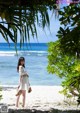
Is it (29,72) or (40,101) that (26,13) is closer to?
(40,101)

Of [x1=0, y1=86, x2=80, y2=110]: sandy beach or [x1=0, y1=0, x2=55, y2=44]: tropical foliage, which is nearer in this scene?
[x1=0, y1=0, x2=55, y2=44]: tropical foliage

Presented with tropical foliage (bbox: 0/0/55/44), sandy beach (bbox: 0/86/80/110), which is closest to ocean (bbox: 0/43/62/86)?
tropical foliage (bbox: 0/0/55/44)

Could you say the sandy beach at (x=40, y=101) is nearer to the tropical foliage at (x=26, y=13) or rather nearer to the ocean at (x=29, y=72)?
the ocean at (x=29, y=72)

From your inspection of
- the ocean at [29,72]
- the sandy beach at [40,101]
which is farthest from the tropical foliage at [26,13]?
the sandy beach at [40,101]

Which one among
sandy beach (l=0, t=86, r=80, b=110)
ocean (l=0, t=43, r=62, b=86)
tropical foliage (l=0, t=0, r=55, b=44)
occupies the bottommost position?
ocean (l=0, t=43, r=62, b=86)

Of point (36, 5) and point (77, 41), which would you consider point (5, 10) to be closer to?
point (36, 5)

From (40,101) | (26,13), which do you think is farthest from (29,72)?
(26,13)

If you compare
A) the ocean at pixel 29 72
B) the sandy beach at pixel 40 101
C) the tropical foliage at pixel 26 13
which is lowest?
the ocean at pixel 29 72

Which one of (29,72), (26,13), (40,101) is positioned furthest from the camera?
(29,72)

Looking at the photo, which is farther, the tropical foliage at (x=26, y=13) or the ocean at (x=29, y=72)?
the ocean at (x=29, y=72)

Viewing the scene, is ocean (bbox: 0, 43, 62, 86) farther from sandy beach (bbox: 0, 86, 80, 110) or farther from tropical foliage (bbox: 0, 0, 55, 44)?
sandy beach (bbox: 0, 86, 80, 110)

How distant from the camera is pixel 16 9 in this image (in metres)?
3.62

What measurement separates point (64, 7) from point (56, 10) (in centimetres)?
8

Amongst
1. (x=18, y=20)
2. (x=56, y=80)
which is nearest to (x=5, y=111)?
(x=18, y=20)
